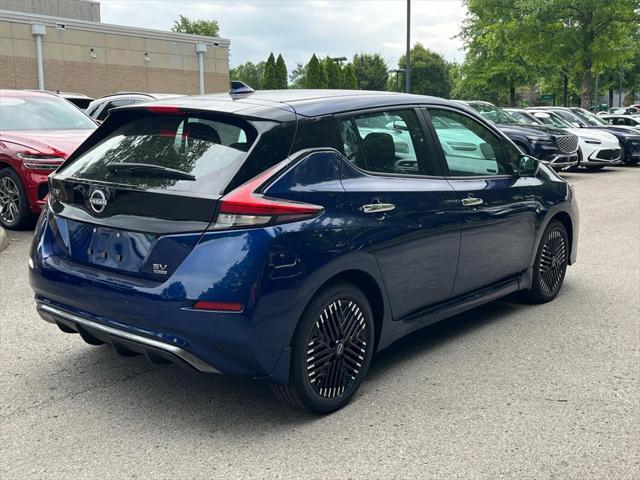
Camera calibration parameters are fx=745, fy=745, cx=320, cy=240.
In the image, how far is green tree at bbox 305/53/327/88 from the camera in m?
50.9

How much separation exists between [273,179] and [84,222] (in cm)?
106

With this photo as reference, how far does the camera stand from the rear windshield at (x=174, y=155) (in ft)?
11.8

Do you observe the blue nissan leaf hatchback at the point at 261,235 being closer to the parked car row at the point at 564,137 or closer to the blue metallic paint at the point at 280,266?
the blue metallic paint at the point at 280,266

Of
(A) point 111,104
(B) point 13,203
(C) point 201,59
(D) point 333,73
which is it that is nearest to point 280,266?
(B) point 13,203

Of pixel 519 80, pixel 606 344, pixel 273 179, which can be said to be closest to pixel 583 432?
pixel 606 344

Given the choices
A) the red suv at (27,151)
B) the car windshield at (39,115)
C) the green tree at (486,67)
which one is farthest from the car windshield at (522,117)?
the green tree at (486,67)

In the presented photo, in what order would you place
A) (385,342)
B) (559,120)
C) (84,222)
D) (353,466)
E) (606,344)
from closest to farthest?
(353,466), (84,222), (385,342), (606,344), (559,120)

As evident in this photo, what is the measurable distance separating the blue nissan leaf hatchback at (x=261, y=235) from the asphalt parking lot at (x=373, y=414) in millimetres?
290

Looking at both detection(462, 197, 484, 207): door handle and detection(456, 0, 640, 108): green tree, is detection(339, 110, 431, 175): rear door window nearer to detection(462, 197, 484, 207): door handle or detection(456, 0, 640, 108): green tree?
detection(462, 197, 484, 207): door handle

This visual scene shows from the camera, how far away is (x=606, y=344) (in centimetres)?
518

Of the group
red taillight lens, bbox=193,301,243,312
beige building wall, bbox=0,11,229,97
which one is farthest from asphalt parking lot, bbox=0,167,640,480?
beige building wall, bbox=0,11,229,97

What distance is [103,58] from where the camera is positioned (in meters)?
49.7

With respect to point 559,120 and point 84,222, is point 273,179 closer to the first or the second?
point 84,222

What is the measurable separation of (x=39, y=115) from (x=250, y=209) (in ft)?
25.6
